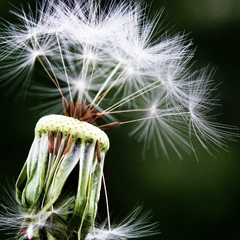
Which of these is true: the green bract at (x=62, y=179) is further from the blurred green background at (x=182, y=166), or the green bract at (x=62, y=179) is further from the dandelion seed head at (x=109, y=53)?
the blurred green background at (x=182, y=166)

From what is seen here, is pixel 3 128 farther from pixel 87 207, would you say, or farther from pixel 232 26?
pixel 87 207

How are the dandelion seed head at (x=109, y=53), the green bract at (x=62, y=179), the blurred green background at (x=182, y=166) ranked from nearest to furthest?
the green bract at (x=62, y=179)
the dandelion seed head at (x=109, y=53)
the blurred green background at (x=182, y=166)

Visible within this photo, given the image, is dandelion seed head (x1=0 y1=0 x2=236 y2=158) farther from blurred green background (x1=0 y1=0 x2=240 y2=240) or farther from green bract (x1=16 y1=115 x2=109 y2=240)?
blurred green background (x1=0 y1=0 x2=240 y2=240)

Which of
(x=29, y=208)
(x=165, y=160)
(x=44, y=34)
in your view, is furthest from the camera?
(x=165, y=160)

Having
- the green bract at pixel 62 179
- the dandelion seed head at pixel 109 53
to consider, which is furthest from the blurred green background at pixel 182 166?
the green bract at pixel 62 179

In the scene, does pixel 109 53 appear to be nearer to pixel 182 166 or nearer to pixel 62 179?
pixel 62 179

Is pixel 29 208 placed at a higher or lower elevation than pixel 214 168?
lower

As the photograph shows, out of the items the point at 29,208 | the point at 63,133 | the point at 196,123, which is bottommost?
the point at 29,208

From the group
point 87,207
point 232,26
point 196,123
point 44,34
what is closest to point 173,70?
point 196,123
